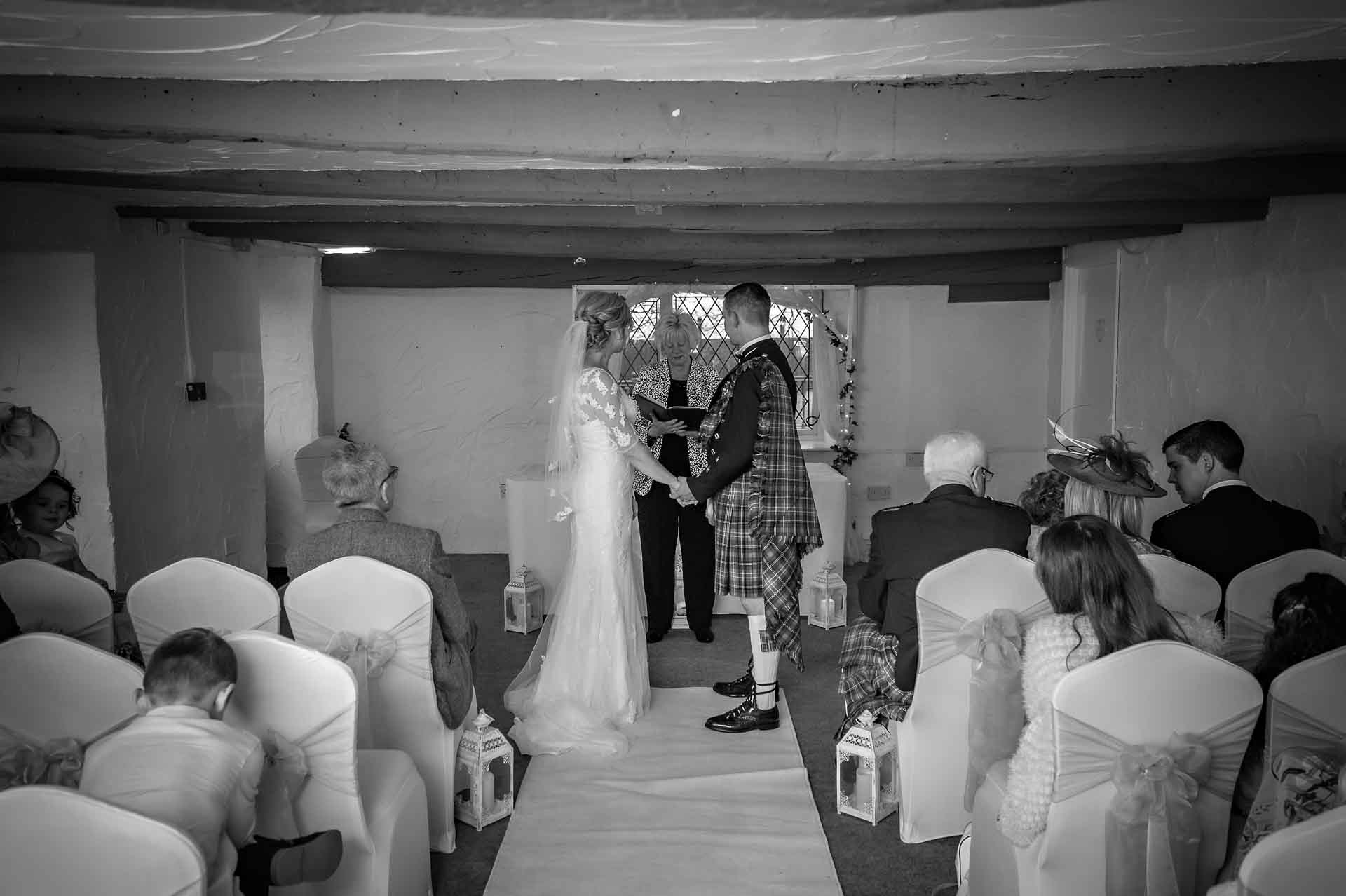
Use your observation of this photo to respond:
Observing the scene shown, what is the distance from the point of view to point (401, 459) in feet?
24.1

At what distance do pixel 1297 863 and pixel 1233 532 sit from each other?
2.10 meters

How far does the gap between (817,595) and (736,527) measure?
1.75 m

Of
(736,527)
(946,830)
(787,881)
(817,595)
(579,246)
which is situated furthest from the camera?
(579,246)

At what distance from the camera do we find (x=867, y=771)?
325 cm

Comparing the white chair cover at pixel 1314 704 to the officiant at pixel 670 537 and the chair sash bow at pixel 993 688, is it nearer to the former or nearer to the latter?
the chair sash bow at pixel 993 688

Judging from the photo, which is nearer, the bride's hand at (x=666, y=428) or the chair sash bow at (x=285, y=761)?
the chair sash bow at (x=285, y=761)

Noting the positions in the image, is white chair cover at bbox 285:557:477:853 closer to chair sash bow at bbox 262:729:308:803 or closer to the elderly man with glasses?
chair sash bow at bbox 262:729:308:803

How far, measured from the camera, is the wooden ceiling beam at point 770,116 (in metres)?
2.70

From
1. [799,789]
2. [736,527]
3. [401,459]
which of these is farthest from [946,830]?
[401,459]

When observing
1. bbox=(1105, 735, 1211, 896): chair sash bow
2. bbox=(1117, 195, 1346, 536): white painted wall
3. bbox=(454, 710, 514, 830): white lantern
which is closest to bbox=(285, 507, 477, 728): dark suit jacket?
bbox=(454, 710, 514, 830): white lantern

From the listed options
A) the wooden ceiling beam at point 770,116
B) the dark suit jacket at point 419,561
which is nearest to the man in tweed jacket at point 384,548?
the dark suit jacket at point 419,561

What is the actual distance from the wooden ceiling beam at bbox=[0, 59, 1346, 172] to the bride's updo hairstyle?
116cm

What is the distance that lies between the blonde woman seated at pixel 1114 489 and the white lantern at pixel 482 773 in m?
1.73

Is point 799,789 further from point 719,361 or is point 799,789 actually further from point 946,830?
point 719,361
